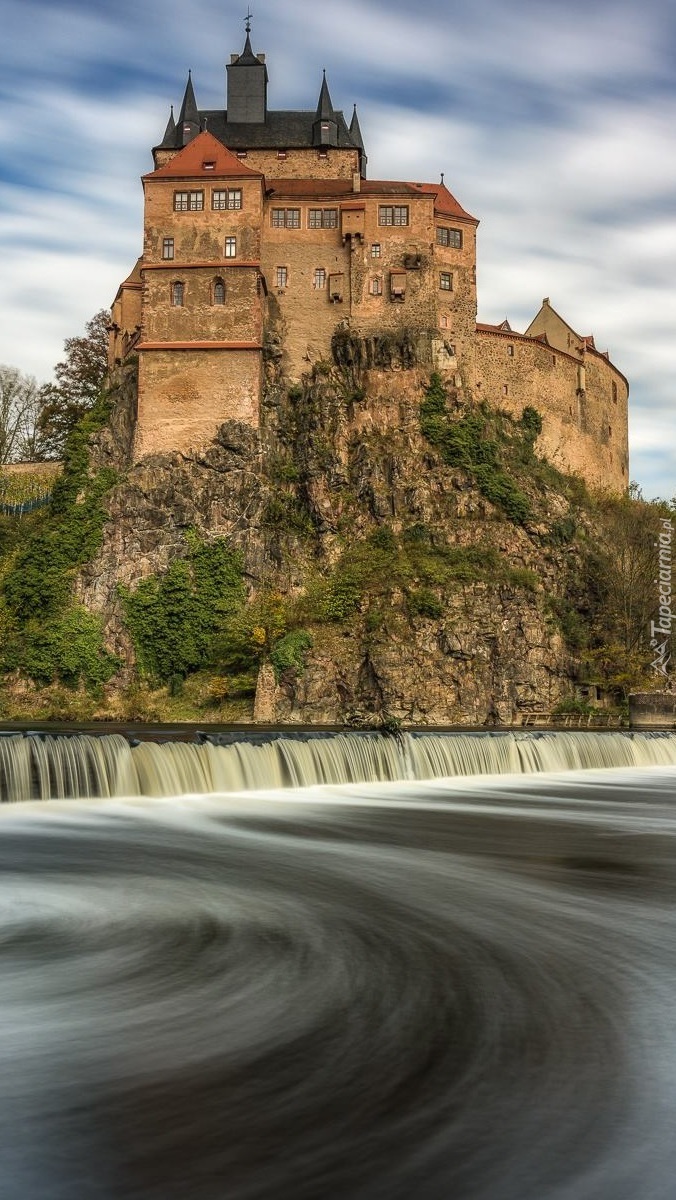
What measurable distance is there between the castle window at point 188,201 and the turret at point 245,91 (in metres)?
9.02

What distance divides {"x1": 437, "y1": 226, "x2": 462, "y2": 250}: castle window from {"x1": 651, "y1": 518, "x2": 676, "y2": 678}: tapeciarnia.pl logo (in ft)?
57.2

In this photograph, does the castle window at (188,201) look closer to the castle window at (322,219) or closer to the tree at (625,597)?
the castle window at (322,219)

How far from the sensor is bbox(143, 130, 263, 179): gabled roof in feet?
184

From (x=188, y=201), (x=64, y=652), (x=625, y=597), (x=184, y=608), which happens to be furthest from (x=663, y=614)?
(x=188, y=201)

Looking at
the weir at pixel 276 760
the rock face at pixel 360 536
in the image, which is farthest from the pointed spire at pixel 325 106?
the weir at pixel 276 760

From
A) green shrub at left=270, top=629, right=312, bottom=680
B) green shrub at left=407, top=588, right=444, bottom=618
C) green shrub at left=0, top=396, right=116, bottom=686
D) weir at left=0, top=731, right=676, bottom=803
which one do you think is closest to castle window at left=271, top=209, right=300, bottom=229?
green shrub at left=0, top=396, right=116, bottom=686

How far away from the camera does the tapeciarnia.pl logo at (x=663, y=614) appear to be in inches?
2111

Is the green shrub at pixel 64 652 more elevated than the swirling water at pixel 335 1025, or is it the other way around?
the green shrub at pixel 64 652

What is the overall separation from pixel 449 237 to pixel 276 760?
137 feet

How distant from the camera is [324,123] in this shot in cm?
6244

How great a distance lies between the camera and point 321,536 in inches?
2098

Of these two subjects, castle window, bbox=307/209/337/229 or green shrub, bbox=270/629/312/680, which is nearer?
green shrub, bbox=270/629/312/680

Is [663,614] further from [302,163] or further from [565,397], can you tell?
[302,163]

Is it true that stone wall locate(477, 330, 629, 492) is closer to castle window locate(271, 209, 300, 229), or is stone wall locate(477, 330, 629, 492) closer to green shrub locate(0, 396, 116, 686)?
castle window locate(271, 209, 300, 229)
